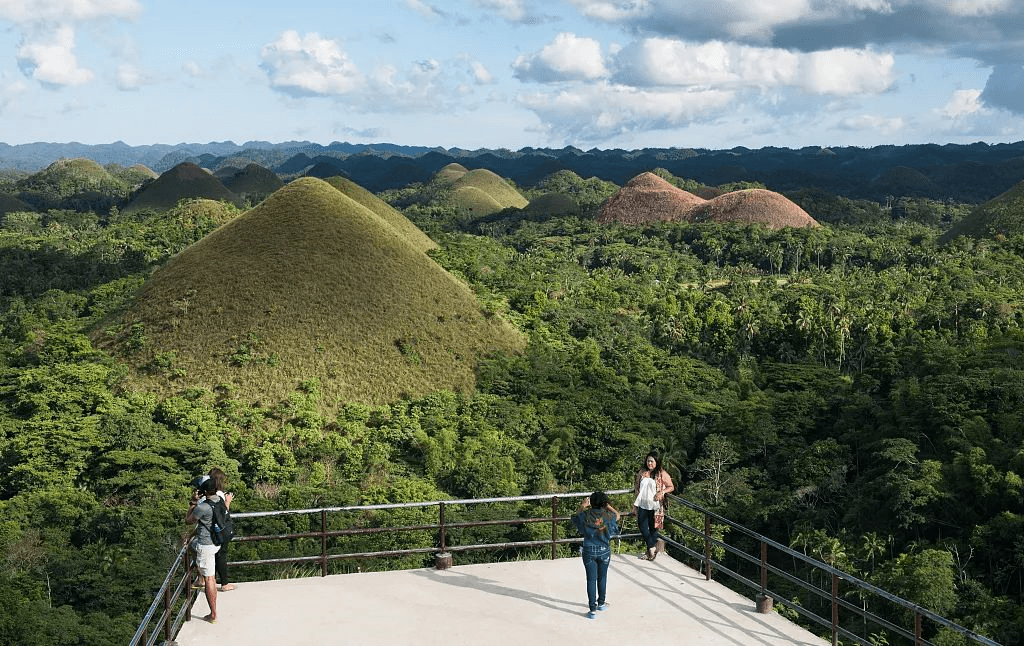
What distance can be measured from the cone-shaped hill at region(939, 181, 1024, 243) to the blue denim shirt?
11938cm

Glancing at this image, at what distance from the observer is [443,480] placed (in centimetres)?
4441

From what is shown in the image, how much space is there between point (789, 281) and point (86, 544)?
82.8m

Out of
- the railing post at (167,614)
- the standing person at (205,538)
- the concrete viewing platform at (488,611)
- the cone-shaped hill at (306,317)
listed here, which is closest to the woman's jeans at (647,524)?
the concrete viewing platform at (488,611)

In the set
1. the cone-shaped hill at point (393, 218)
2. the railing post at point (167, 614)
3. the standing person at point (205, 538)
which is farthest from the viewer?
the cone-shaped hill at point (393, 218)

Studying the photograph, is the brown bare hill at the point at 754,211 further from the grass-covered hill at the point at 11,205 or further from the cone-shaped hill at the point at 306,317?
the grass-covered hill at the point at 11,205

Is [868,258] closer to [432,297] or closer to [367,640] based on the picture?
[432,297]

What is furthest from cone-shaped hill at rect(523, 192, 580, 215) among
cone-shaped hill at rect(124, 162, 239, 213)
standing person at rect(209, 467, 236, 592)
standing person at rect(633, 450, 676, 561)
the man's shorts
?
the man's shorts

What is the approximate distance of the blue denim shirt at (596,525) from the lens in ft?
34.7

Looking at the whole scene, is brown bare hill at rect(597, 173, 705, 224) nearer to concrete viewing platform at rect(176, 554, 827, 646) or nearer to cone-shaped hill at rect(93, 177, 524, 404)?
cone-shaped hill at rect(93, 177, 524, 404)

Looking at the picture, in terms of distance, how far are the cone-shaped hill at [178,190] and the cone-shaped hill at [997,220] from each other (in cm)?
12453

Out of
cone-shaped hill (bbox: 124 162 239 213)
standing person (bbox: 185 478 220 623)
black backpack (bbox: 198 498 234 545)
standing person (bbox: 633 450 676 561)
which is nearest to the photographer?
standing person (bbox: 185 478 220 623)

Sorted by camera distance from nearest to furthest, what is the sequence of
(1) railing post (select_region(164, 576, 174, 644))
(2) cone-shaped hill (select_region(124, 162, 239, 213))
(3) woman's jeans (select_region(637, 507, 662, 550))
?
(1) railing post (select_region(164, 576, 174, 644))
(3) woman's jeans (select_region(637, 507, 662, 550))
(2) cone-shaped hill (select_region(124, 162, 239, 213))

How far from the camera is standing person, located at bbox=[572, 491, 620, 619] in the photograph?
10.5 m

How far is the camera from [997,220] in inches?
4663
